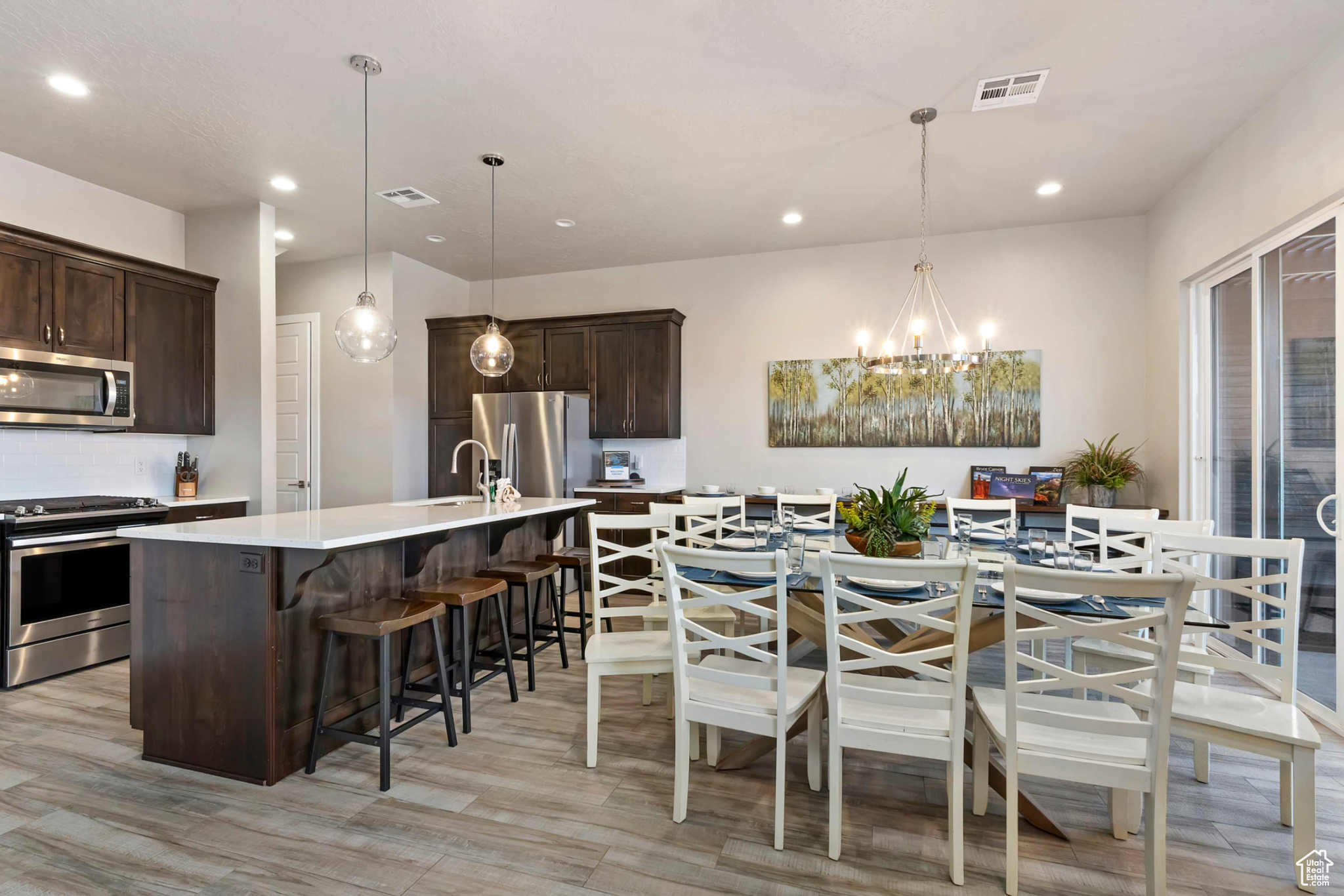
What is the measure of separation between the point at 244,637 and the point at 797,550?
7.49ft

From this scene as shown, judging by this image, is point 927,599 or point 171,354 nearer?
point 927,599

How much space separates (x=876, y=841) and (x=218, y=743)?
8.17 ft

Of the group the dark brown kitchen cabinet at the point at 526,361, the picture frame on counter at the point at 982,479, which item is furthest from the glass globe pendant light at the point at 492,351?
the picture frame on counter at the point at 982,479

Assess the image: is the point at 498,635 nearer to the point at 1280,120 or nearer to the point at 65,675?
the point at 65,675

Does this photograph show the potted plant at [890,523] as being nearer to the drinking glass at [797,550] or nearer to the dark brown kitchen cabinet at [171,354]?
the drinking glass at [797,550]

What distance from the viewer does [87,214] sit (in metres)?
4.42

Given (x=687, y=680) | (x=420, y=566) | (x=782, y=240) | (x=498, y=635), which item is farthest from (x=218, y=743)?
(x=782, y=240)

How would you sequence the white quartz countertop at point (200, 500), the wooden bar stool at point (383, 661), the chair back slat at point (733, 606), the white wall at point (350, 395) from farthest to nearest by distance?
the white wall at point (350, 395), the white quartz countertop at point (200, 500), the wooden bar stool at point (383, 661), the chair back slat at point (733, 606)

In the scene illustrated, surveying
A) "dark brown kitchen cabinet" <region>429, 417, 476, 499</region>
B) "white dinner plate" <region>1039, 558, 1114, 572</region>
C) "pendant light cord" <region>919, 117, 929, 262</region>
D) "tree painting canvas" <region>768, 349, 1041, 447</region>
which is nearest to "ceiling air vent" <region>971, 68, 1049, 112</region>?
"pendant light cord" <region>919, 117, 929, 262</region>

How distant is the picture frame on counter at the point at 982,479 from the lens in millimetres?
5316

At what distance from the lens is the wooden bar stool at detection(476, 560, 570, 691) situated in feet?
11.5

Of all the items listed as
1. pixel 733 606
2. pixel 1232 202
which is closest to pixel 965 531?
pixel 733 606

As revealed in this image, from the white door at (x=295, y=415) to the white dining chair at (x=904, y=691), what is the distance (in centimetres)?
572

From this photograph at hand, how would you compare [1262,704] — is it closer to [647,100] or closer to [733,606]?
[733,606]
